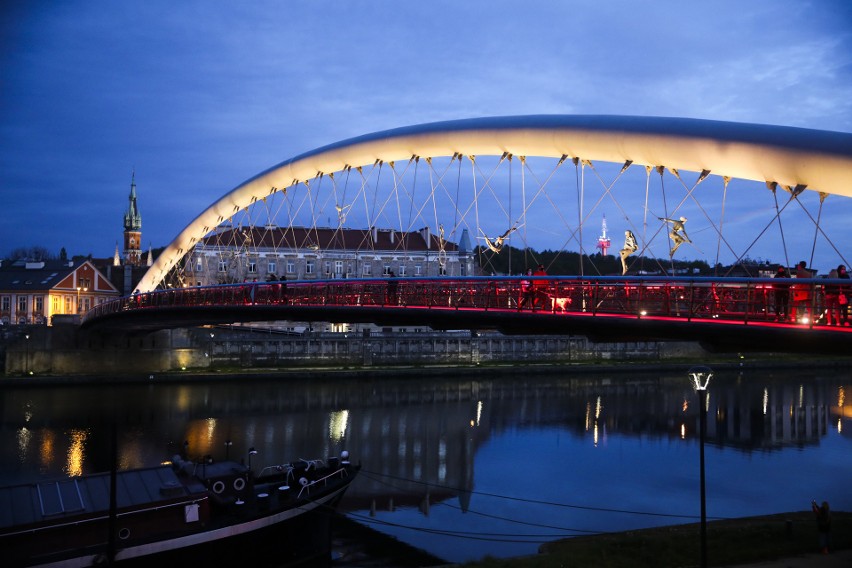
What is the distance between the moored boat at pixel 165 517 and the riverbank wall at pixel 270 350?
2978cm

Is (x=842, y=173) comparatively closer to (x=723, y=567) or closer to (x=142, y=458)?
(x=723, y=567)

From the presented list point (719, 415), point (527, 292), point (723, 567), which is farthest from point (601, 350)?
point (723, 567)

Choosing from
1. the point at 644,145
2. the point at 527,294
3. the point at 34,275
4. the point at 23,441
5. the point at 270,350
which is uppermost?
the point at 644,145

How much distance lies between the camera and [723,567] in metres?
12.6

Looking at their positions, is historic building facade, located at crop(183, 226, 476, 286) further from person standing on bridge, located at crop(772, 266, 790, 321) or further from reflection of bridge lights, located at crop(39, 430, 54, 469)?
person standing on bridge, located at crop(772, 266, 790, 321)

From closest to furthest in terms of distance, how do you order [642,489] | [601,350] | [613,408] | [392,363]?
1. [642,489]
2. [613,408]
3. [392,363]
4. [601,350]

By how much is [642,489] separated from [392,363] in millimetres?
30870

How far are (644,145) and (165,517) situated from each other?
13.6 meters

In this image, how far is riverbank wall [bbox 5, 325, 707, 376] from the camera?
46906 mm

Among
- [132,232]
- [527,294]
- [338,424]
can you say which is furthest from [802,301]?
[132,232]

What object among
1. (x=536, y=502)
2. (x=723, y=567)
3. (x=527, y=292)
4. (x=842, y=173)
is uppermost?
(x=842, y=173)

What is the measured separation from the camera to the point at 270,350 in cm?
5225

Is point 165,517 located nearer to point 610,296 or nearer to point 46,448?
point 610,296

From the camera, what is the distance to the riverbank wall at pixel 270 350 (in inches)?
1847
